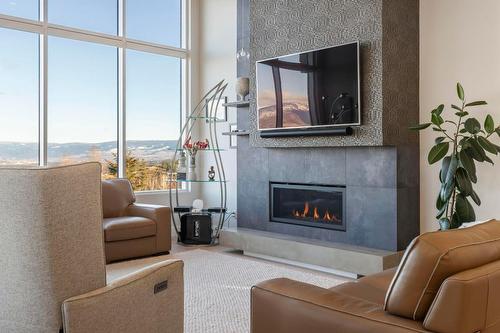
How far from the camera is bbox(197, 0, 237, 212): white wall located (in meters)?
6.57

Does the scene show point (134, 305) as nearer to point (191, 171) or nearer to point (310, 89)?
point (310, 89)

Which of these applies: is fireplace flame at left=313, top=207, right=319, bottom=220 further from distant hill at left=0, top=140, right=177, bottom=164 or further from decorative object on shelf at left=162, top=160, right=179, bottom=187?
distant hill at left=0, top=140, right=177, bottom=164

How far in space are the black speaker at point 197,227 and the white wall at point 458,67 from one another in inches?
101

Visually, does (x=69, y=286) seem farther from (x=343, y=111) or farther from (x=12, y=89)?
(x=12, y=89)

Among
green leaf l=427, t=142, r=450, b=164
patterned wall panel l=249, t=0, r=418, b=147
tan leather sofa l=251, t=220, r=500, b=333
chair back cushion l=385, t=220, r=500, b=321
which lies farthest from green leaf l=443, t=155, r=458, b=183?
chair back cushion l=385, t=220, r=500, b=321

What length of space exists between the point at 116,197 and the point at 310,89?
8.21ft

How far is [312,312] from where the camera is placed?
6.00 feet

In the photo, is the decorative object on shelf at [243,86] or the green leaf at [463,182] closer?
the green leaf at [463,182]

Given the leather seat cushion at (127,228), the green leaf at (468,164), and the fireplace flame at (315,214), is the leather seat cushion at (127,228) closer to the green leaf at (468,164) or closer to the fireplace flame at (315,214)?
the fireplace flame at (315,214)

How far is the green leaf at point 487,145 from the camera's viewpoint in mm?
3834

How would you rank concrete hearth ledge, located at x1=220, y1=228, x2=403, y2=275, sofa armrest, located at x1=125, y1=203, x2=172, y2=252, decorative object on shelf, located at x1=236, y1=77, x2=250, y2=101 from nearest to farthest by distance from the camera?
concrete hearth ledge, located at x1=220, y1=228, x2=403, y2=275 < sofa armrest, located at x1=125, y1=203, x2=172, y2=252 < decorative object on shelf, located at x1=236, y1=77, x2=250, y2=101

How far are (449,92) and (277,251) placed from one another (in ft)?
7.39

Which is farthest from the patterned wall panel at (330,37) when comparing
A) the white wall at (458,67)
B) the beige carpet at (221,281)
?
the beige carpet at (221,281)

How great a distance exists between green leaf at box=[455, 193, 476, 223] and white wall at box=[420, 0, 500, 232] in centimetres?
39
